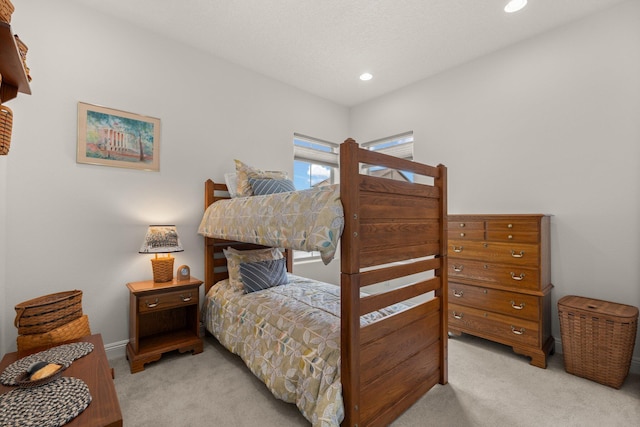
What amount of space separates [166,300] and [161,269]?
0.94 feet

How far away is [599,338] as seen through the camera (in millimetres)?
2031

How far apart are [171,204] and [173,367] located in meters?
1.42

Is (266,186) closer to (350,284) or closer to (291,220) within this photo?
(291,220)

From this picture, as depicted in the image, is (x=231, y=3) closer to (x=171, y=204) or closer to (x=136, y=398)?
(x=171, y=204)

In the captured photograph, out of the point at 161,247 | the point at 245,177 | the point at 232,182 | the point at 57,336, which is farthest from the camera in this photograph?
the point at 232,182

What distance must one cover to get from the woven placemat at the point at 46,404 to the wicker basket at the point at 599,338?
300 centimetres

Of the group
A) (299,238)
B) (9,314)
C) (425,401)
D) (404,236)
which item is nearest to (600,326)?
(425,401)

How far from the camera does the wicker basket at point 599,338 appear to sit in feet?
6.43

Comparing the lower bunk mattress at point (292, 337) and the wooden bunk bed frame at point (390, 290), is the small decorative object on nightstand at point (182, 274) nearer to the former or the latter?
the lower bunk mattress at point (292, 337)

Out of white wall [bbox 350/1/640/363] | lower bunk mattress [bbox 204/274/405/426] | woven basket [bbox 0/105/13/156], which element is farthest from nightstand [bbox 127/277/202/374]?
white wall [bbox 350/1/640/363]

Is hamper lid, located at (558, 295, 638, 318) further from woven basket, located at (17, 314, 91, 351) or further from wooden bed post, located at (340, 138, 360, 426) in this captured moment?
woven basket, located at (17, 314, 91, 351)

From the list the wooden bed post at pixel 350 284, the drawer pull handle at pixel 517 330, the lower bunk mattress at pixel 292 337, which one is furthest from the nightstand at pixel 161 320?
the drawer pull handle at pixel 517 330

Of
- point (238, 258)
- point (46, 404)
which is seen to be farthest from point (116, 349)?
point (46, 404)

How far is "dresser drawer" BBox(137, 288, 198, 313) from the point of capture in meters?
2.24
